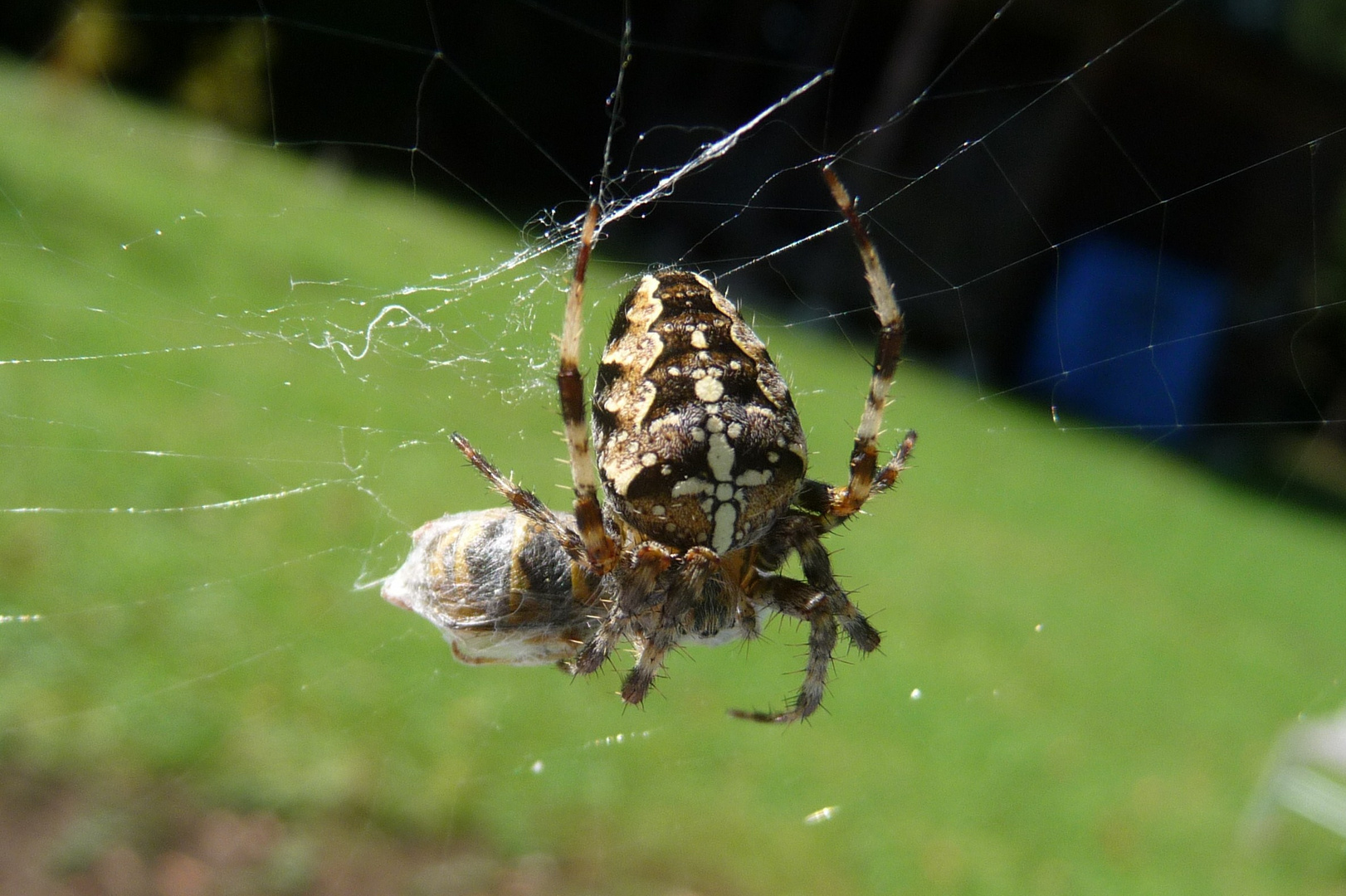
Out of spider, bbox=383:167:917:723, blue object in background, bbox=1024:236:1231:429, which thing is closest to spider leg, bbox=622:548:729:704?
spider, bbox=383:167:917:723

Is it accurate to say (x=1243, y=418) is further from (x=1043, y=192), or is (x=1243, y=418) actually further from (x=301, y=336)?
(x=301, y=336)

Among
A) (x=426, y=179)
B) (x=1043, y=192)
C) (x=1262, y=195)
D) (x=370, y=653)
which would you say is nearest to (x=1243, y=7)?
(x=1262, y=195)

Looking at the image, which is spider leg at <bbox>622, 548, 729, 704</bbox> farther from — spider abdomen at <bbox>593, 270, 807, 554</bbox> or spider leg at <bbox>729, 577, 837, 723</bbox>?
spider leg at <bbox>729, 577, 837, 723</bbox>

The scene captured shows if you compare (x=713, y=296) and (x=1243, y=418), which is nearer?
(x=713, y=296)

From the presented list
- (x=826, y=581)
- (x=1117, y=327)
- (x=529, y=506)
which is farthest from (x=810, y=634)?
(x=1117, y=327)

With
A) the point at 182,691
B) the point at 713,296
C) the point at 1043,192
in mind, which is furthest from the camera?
the point at 1043,192

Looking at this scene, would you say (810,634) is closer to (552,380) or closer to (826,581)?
(826,581)
